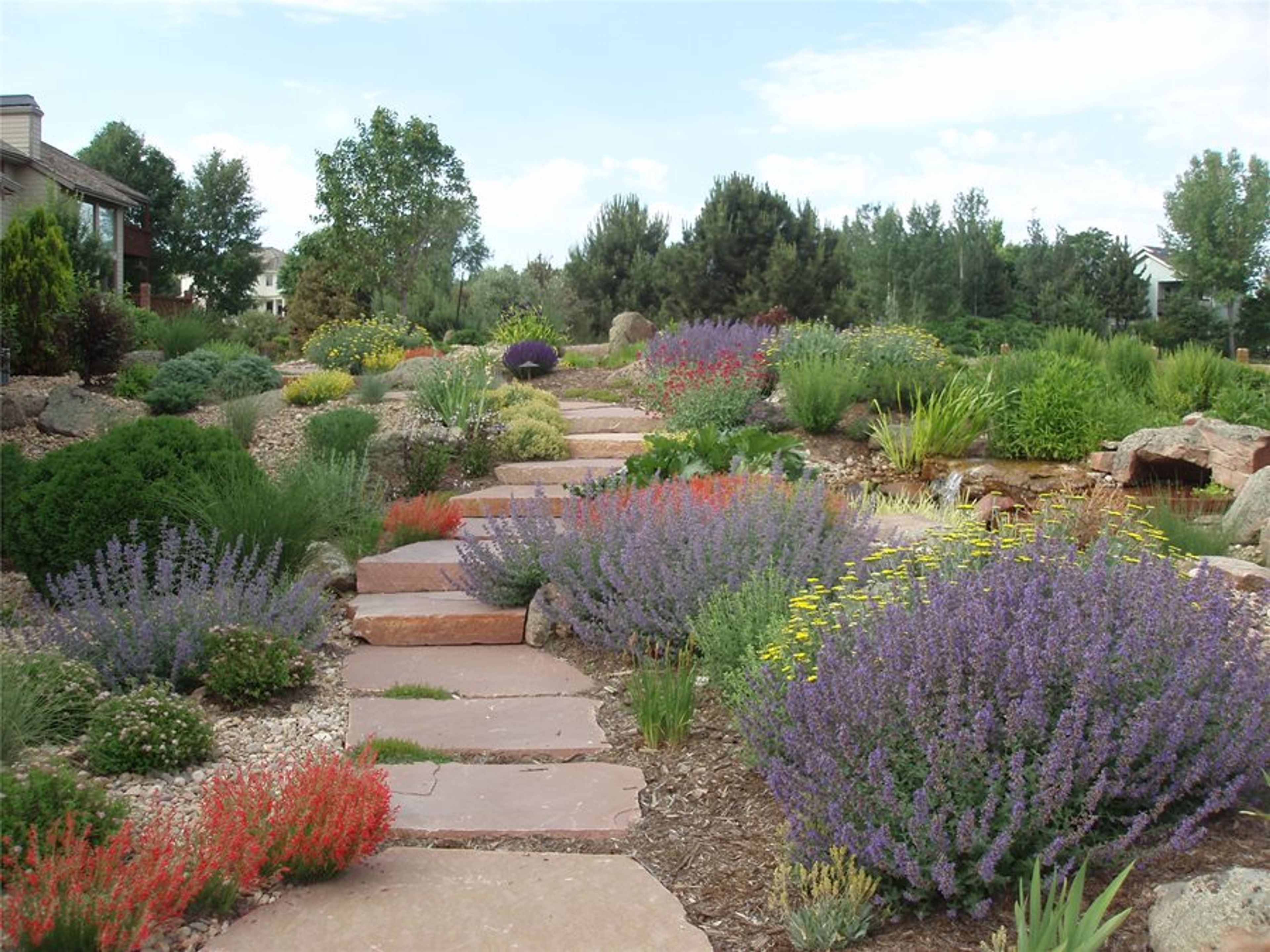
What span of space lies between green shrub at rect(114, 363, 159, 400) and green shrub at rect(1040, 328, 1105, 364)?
977 centimetres

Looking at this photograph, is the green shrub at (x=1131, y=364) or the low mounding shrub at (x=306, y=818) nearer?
the low mounding shrub at (x=306, y=818)

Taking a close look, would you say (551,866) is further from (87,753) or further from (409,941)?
(87,753)

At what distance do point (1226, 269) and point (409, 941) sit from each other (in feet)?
140

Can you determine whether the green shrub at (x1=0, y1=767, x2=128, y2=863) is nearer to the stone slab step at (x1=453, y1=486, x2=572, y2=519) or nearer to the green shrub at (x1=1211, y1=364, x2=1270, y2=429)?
the stone slab step at (x1=453, y1=486, x2=572, y2=519)

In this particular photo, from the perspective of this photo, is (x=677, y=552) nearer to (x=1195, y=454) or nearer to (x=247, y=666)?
(x=247, y=666)

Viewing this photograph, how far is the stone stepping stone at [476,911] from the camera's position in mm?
2926

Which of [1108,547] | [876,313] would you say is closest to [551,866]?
[1108,547]

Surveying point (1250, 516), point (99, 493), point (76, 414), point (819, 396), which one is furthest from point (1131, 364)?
point (99, 493)

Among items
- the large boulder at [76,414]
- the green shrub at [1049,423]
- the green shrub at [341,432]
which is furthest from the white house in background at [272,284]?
the green shrub at [1049,423]

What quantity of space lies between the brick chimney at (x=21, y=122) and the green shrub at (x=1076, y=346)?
2431cm

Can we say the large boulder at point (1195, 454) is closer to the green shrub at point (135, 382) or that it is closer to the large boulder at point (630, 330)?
the green shrub at point (135, 382)

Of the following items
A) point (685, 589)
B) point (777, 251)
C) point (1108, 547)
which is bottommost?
point (685, 589)

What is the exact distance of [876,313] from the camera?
33969mm

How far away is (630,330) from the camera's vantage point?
20.4 m
